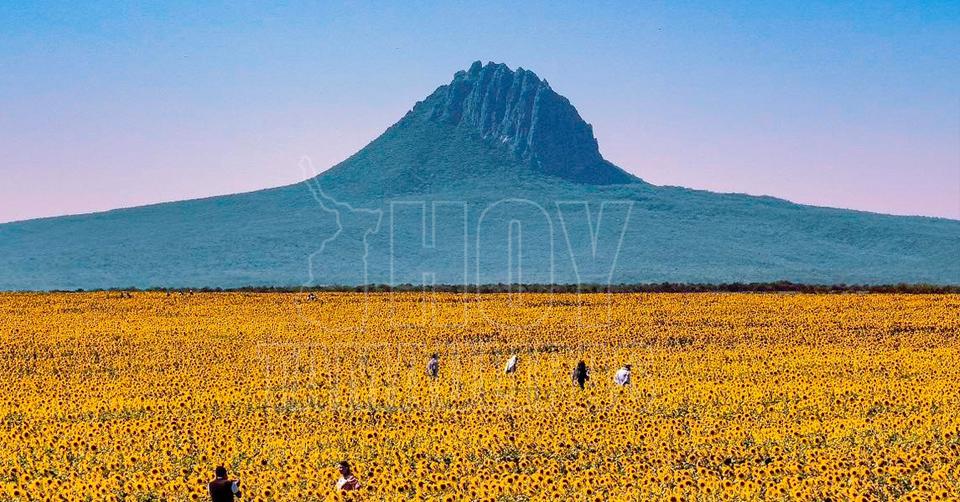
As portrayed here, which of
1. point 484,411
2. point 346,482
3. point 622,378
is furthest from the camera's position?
point 622,378

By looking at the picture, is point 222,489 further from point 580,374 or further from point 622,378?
point 622,378

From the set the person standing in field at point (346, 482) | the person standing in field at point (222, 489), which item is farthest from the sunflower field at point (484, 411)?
the person standing in field at point (222, 489)

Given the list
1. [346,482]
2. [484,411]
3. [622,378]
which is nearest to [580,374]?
[622,378]

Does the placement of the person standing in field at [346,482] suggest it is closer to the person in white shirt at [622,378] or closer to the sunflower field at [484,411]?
the sunflower field at [484,411]

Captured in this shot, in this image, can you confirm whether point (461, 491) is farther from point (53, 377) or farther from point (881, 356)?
point (881, 356)

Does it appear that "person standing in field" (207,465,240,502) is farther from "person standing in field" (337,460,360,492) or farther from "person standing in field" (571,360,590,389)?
"person standing in field" (571,360,590,389)

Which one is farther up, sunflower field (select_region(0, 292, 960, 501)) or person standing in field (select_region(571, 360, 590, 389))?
person standing in field (select_region(571, 360, 590, 389))

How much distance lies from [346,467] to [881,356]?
79.0 ft

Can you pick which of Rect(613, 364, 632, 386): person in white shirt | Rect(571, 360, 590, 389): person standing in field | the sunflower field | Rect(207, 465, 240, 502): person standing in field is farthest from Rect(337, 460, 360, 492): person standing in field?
Rect(613, 364, 632, 386): person in white shirt

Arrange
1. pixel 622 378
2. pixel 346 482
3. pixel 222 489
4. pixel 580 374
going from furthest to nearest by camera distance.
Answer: pixel 622 378
pixel 580 374
pixel 346 482
pixel 222 489

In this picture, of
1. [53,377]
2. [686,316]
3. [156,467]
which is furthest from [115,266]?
[156,467]

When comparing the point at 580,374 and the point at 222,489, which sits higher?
the point at 222,489

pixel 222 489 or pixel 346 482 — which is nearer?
pixel 222 489

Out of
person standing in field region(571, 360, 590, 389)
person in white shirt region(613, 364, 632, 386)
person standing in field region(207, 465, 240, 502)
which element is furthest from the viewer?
person in white shirt region(613, 364, 632, 386)
